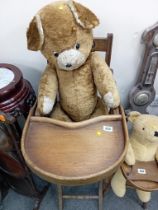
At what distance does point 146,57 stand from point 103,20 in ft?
0.87

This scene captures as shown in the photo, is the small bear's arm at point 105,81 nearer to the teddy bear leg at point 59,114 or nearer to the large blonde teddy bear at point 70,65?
the large blonde teddy bear at point 70,65

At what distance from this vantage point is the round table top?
0.74 metres

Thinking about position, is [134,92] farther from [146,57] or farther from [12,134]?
[12,134]

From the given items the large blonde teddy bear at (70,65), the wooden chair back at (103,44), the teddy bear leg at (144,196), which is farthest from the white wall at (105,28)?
the teddy bear leg at (144,196)

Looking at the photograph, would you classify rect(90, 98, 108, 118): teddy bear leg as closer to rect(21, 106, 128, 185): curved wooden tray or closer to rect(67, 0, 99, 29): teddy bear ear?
rect(21, 106, 128, 185): curved wooden tray

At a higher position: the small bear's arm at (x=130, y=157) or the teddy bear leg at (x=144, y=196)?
the small bear's arm at (x=130, y=157)

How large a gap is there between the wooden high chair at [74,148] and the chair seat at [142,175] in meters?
0.31

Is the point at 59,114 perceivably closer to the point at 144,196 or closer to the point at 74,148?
A: the point at 74,148

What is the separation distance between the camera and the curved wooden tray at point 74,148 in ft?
2.42

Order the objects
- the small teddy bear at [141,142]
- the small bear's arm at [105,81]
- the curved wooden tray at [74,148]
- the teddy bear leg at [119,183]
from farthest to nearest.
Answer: the teddy bear leg at [119,183] → the small teddy bear at [141,142] → the small bear's arm at [105,81] → the curved wooden tray at [74,148]

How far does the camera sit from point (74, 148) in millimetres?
794

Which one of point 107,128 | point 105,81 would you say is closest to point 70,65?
point 105,81

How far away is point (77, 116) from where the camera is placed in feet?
3.36

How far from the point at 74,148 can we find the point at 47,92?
265 millimetres
